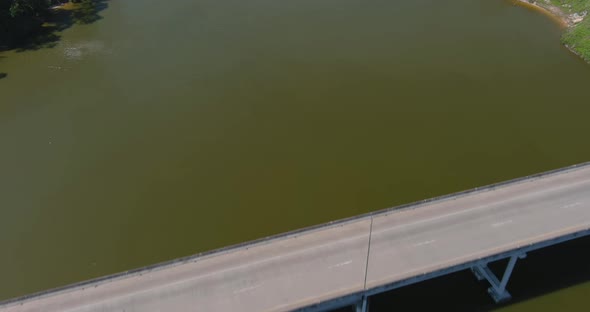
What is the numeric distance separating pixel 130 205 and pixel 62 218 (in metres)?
5.29

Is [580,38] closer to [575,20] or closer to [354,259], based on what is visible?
[575,20]

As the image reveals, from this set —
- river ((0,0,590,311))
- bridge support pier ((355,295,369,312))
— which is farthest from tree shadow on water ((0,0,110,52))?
bridge support pier ((355,295,369,312))

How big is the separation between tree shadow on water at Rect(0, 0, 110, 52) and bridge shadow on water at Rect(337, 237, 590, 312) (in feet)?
185

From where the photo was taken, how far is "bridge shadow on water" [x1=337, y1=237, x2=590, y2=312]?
3064 centimetres

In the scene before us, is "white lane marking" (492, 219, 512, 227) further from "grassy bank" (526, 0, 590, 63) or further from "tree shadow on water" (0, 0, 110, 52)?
"tree shadow on water" (0, 0, 110, 52)

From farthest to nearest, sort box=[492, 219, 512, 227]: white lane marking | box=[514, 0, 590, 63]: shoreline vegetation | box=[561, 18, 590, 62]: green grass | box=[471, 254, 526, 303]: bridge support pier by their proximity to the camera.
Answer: box=[514, 0, 590, 63]: shoreline vegetation < box=[561, 18, 590, 62]: green grass < box=[492, 219, 512, 227]: white lane marking < box=[471, 254, 526, 303]: bridge support pier

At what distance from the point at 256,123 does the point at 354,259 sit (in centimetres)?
2082

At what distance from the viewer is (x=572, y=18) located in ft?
204

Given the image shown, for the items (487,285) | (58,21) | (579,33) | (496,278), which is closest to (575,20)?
(579,33)

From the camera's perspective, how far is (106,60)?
5822 centimetres

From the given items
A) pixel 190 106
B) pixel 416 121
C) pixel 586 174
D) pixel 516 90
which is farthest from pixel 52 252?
pixel 516 90

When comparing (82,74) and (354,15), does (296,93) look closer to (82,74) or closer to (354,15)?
(354,15)

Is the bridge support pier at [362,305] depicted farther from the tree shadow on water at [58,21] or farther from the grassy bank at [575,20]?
the tree shadow on water at [58,21]

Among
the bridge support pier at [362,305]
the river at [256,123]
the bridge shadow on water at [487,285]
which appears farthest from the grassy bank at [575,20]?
the bridge support pier at [362,305]
